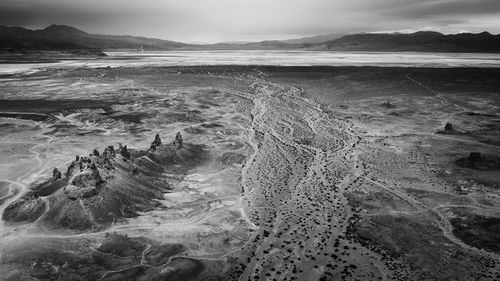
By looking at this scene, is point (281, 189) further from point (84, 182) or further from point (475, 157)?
point (475, 157)

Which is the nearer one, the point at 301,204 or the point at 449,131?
the point at 301,204

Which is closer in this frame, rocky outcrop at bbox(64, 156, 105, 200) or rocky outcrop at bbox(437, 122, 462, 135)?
rocky outcrop at bbox(64, 156, 105, 200)

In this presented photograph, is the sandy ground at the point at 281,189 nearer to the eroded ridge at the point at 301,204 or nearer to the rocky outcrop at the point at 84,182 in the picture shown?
the eroded ridge at the point at 301,204

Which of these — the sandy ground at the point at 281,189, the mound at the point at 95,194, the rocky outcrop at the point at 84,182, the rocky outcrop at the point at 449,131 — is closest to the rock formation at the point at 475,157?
the sandy ground at the point at 281,189

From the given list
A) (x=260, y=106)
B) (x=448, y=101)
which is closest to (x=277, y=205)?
(x=260, y=106)

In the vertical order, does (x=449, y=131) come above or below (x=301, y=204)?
above

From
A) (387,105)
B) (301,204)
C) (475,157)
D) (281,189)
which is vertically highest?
(387,105)

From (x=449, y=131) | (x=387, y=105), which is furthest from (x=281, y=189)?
(x=387, y=105)

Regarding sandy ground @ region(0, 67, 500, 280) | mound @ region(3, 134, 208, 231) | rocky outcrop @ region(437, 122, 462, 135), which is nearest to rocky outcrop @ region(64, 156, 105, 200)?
mound @ region(3, 134, 208, 231)

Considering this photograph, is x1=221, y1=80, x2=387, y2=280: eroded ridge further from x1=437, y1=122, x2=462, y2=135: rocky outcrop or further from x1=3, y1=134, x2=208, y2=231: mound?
x1=437, y1=122, x2=462, y2=135: rocky outcrop

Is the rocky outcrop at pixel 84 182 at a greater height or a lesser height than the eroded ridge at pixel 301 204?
greater

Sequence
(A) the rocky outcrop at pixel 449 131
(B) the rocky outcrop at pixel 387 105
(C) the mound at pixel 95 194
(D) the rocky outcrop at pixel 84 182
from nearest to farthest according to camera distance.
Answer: (C) the mound at pixel 95 194
(D) the rocky outcrop at pixel 84 182
(A) the rocky outcrop at pixel 449 131
(B) the rocky outcrop at pixel 387 105

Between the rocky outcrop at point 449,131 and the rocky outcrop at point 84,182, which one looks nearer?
the rocky outcrop at point 84,182
